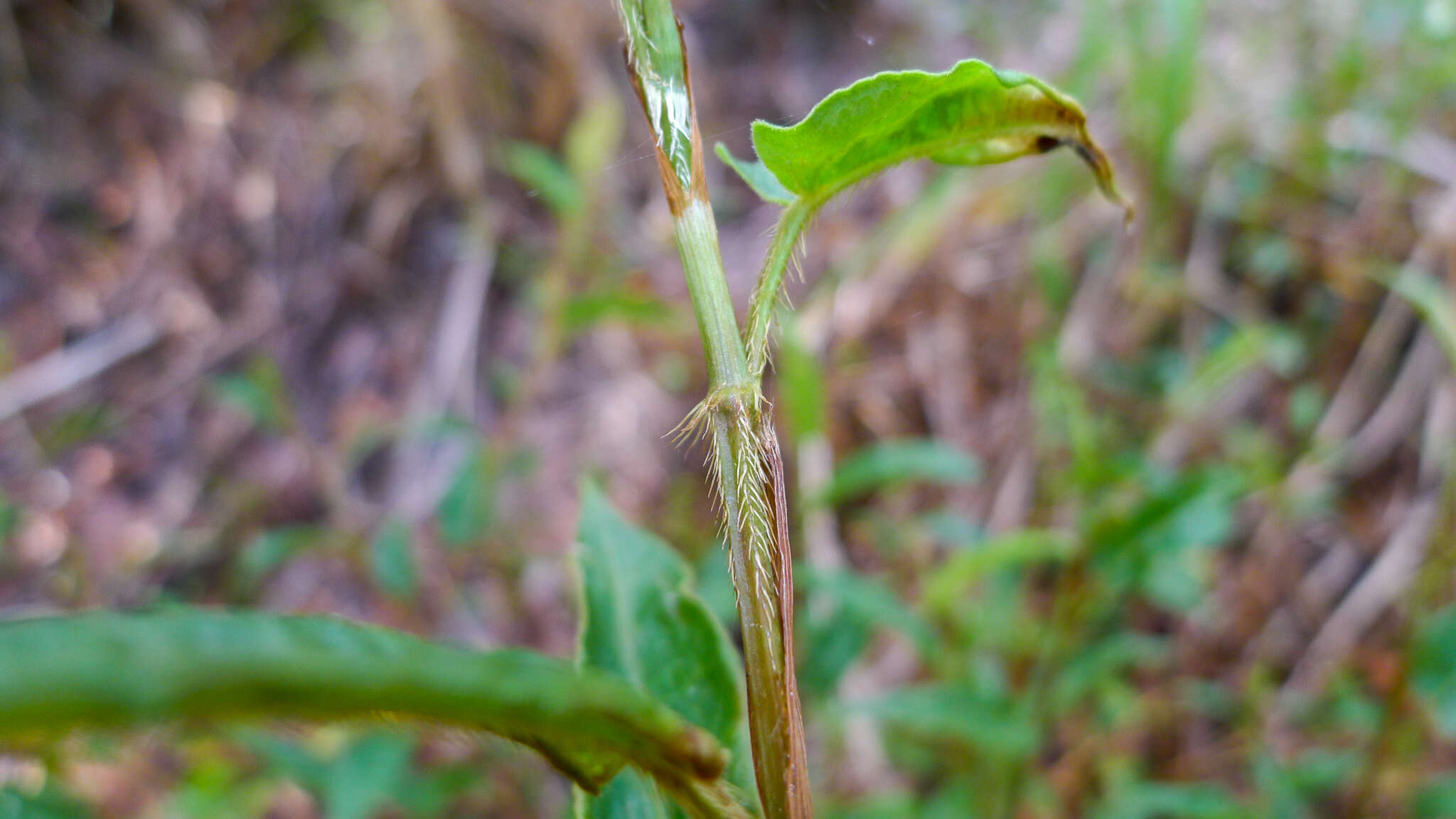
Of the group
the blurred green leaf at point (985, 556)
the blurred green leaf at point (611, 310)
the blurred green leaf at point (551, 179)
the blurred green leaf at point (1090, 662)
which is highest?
the blurred green leaf at point (551, 179)

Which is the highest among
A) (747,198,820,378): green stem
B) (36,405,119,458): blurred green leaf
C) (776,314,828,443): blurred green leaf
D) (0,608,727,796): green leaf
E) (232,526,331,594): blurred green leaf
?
(36,405,119,458): blurred green leaf

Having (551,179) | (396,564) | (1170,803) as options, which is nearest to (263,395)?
(396,564)

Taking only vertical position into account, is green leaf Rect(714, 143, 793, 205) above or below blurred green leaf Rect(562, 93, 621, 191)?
below

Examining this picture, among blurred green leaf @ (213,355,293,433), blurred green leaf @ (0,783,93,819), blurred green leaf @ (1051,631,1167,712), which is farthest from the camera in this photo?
blurred green leaf @ (213,355,293,433)

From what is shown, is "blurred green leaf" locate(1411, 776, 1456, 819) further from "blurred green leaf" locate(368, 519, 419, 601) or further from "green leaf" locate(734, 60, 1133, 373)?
"blurred green leaf" locate(368, 519, 419, 601)

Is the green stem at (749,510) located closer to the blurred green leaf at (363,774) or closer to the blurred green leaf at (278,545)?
the blurred green leaf at (363,774)

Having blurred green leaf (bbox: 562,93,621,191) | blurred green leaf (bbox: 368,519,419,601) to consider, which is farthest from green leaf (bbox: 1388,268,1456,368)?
blurred green leaf (bbox: 368,519,419,601)

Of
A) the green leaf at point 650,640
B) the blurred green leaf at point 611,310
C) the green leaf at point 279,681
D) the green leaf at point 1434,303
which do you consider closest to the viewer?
the green leaf at point 279,681

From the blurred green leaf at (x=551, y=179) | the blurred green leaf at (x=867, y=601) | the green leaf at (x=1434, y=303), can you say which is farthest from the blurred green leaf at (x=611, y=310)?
the green leaf at (x=1434, y=303)
